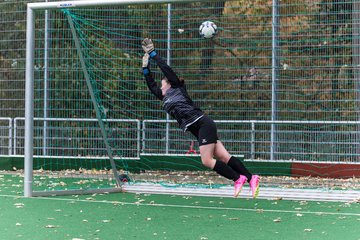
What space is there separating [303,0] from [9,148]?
7.05 metres

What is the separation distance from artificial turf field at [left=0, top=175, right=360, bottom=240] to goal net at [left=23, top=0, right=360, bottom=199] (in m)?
3.72

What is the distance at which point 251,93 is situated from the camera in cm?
1599

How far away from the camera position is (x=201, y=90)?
53.0 feet

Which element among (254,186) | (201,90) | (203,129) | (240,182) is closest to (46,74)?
(201,90)

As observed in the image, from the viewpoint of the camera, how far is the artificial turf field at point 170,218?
8.02 m

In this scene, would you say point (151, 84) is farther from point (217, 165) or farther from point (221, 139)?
point (221, 139)

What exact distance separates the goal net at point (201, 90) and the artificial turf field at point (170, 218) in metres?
3.72

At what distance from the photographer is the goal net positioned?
15133 mm

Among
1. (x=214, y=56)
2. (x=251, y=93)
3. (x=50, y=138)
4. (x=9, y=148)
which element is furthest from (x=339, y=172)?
(x=9, y=148)

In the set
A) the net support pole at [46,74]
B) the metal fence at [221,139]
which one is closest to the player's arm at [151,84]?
the metal fence at [221,139]

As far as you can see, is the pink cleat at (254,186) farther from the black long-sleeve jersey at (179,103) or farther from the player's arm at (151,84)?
the player's arm at (151,84)

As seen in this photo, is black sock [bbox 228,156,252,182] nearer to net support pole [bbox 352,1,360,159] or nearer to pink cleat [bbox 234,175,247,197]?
pink cleat [bbox 234,175,247,197]

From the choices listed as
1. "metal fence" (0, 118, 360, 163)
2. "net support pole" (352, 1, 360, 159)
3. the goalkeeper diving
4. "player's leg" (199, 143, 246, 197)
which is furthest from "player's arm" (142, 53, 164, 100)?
"net support pole" (352, 1, 360, 159)

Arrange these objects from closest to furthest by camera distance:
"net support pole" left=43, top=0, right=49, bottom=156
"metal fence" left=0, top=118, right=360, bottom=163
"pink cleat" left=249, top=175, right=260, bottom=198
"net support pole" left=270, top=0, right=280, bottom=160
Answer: "pink cleat" left=249, top=175, right=260, bottom=198, "metal fence" left=0, top=118, right=360, bottom=163, "net support pole" left=270, top=0, right=280, bottom=160, "net support pole" left=43, top=0, right=49, bottom=156
